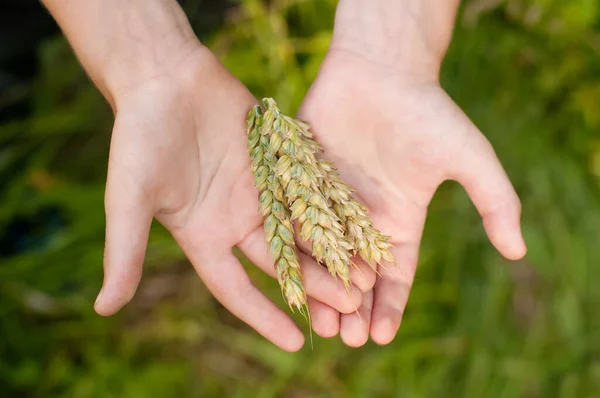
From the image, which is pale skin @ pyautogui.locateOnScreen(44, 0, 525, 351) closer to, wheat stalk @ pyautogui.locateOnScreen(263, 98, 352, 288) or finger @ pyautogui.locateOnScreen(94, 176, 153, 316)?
finger @ pyautogui.locateOnScreen(94, 176, 153, 316)

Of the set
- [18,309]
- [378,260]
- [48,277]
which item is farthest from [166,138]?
[18,309]

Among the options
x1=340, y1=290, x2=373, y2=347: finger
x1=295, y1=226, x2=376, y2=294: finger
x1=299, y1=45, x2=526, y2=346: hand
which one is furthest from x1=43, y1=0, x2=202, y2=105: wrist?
x1=340, y1=290, x2=373, y2=347: finger

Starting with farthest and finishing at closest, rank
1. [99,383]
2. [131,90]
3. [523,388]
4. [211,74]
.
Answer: [523,388]
[99,383]
[211,74]
[131,90]

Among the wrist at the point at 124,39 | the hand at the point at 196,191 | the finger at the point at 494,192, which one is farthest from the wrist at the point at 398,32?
the wrist at the point at 124,39

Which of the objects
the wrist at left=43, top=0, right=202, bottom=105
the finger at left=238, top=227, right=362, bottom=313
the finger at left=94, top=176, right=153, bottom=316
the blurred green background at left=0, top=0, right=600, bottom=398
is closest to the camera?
the finger at left=94, top=176, right=153, bottom=316

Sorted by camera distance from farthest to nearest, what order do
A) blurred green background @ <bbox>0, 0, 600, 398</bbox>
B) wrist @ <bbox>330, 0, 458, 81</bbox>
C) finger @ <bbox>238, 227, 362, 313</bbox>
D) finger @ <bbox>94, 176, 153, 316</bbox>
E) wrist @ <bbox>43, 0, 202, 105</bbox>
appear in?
blurred green background @ <bbox>0, 0, 600, 398</bbox> → wrist @ <bbox>330, 0, 458, 81</bbox> → wrist @ <bbox>43, 0, 202, 105</bbox> → finger @ <bbox>238, 227, 362, 313</bbox> → finger @ <bbox>94, 176, 153, 316</bbox>

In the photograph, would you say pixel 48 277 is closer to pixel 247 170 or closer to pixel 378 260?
pixel 247 170
